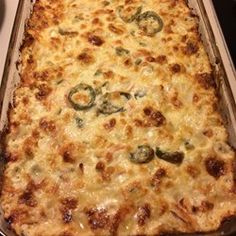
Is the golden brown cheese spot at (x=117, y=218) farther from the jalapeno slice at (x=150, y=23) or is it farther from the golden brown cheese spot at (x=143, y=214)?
the jalapeno slice at (x=150, y=23)

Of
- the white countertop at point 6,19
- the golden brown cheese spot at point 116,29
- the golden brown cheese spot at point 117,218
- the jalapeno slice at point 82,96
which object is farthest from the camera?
the white countertop at point 6,19

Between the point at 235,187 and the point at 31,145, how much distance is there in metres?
0.91

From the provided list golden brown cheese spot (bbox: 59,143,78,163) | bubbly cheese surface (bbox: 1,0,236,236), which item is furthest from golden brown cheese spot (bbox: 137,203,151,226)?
golden brown cheese spot (bbox: 59,143,78,163)

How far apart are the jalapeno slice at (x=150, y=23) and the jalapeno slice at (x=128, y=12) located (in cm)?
3

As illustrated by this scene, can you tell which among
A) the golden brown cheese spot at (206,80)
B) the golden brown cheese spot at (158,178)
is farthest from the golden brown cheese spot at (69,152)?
the golden brown cheese spot at (206,80)

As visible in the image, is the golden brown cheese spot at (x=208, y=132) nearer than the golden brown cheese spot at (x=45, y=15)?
Yes

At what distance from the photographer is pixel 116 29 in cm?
246

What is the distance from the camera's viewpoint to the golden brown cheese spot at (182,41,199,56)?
2.35 meters

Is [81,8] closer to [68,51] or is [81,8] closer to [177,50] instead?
[68,51]

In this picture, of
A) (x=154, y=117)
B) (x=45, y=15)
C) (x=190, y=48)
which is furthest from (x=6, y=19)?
(x=154, y=117)

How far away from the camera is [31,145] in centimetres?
210

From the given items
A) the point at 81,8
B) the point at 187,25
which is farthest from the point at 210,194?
the point at 81,8

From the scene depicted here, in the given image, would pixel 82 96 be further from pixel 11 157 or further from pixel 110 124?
pixel 11 157

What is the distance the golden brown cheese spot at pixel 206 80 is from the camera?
2.22 meters
